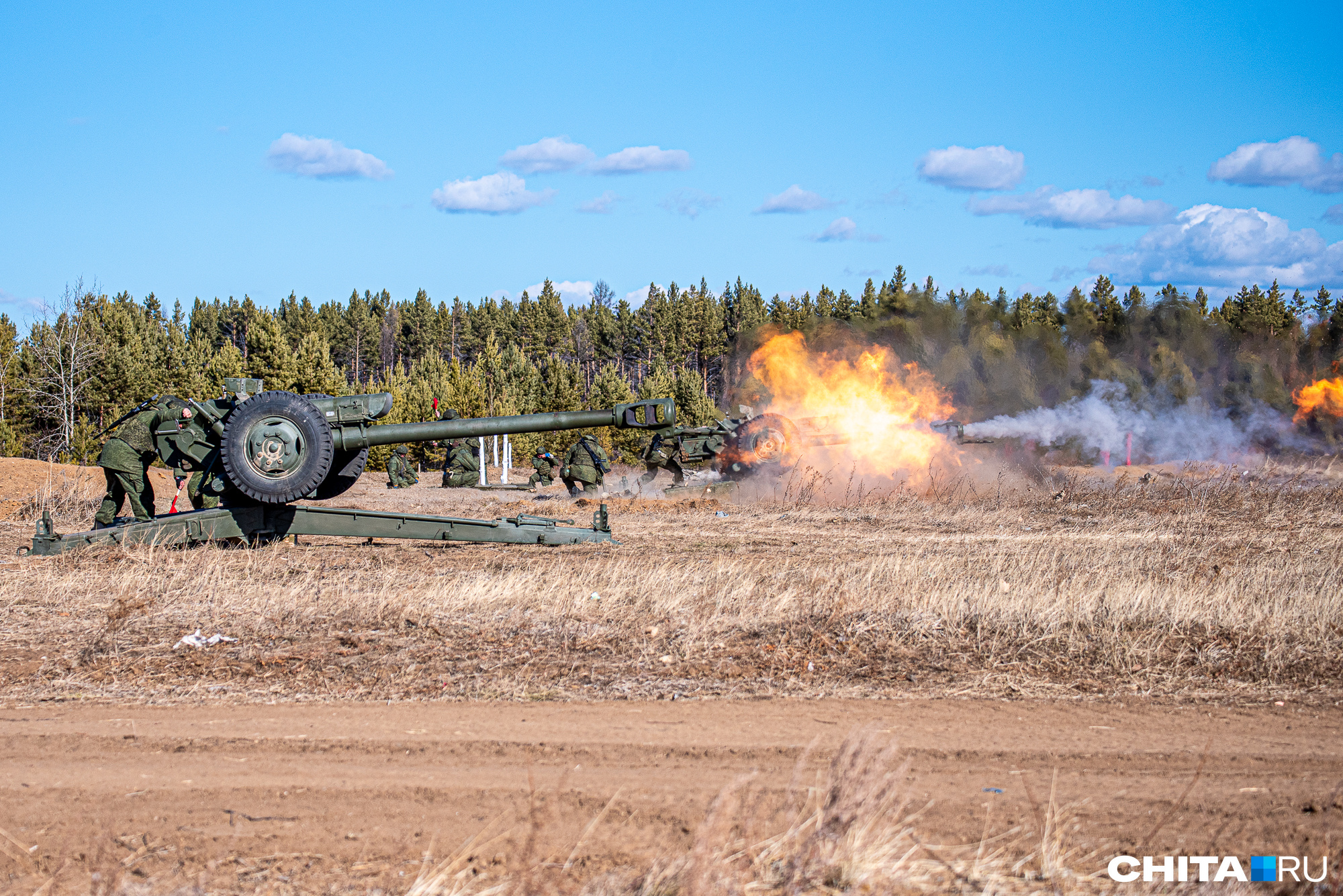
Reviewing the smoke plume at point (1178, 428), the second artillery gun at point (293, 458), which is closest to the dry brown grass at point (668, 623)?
the second artillery gun at point (293, 458)

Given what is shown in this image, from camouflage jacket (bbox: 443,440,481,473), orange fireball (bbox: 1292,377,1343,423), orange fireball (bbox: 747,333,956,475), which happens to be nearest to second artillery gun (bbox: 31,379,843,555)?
orange fireball (bbox: 747,333,956,475)

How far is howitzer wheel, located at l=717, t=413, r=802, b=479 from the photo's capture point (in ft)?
74.1

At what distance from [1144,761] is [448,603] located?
18.1 ft

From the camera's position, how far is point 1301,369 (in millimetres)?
29281

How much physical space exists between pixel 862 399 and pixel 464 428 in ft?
54.2

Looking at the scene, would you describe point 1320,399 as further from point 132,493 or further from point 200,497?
point 132,493

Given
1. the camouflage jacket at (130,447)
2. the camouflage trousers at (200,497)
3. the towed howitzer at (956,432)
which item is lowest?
the camouflage trousers at (200,497)

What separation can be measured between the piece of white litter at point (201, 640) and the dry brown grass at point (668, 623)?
87mm

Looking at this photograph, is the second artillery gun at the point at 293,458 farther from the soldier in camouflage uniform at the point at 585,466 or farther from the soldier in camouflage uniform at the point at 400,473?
the soldier in camouflage uniform at the point at 400,473

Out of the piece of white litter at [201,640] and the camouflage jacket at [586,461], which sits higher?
the camouflage jacket at [586,461]

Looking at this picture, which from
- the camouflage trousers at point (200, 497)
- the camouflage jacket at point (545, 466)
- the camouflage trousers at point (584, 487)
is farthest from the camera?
the camouflage jacket at point (545, 466)

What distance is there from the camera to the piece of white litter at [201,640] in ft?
24.2

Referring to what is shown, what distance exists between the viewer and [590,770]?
197 inches

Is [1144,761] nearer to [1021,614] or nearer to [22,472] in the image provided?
[1021,614]
